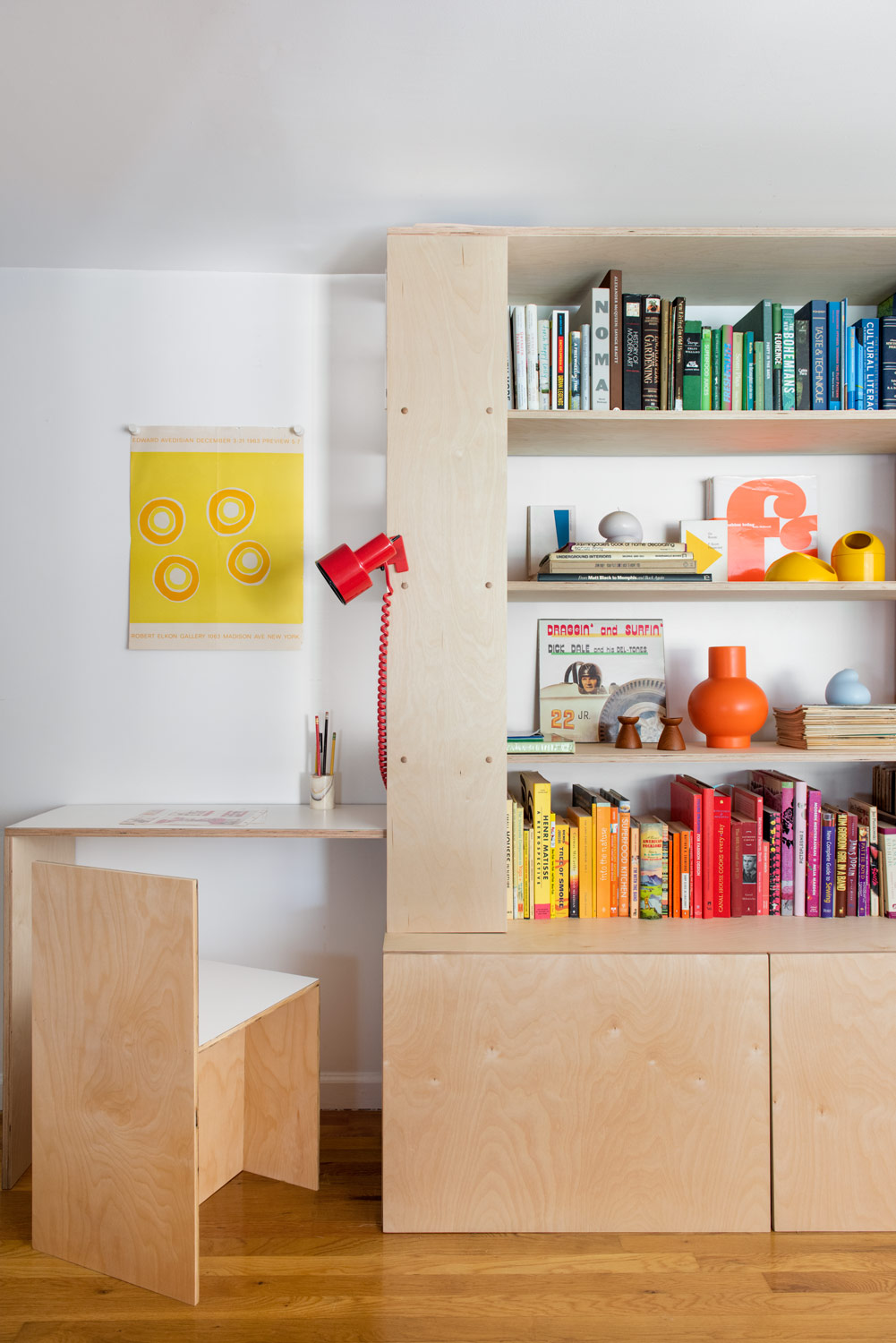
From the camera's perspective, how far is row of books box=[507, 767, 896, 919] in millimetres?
2104

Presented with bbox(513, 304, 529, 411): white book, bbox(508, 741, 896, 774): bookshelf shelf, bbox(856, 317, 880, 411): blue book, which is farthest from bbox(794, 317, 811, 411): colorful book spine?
bbox(508, 741, 896, 774): bookshelf shelf

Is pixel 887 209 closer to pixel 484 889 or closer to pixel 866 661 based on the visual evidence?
pixel 866 661

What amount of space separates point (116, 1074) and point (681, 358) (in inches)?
79.5

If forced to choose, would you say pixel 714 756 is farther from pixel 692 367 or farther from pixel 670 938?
pixel 692 367

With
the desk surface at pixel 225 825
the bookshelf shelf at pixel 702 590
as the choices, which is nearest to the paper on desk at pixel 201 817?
the desk surface at pixel 225 825

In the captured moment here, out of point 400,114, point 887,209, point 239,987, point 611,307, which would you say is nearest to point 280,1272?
point 239,987

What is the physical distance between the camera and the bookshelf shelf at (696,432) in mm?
2016

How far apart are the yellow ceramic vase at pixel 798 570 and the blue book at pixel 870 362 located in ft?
1.27

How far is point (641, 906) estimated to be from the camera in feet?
6.95

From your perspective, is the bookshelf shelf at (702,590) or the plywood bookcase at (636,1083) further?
the bookshelf shelf at (702,590)

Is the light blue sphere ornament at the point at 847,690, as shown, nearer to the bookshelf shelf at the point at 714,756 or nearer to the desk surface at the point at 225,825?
the bookshelf shelf at the point at 714,756

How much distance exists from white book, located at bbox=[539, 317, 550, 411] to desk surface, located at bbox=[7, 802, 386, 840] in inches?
43.1

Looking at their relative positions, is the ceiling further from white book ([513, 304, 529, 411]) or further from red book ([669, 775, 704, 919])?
red book ([669, 775, 704, 919])

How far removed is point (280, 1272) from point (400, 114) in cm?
236
